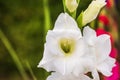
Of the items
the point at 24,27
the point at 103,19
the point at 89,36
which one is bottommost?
the point at 24,27

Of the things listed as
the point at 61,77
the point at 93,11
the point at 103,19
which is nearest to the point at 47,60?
the point at 61,77

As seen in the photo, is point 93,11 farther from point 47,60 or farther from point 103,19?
point 103,19

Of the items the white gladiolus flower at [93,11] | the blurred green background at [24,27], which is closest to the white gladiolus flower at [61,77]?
the white gladiolus flower at [93,11]

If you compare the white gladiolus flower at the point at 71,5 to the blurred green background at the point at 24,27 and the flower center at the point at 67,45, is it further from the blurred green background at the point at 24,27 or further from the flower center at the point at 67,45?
the blurred green background at the point at 24,27

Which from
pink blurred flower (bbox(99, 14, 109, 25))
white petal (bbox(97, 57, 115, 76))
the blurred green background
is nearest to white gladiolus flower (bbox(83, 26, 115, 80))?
white petal (bbox(97, 57, 115, 76))

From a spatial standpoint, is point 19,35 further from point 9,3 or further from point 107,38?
point 107,38

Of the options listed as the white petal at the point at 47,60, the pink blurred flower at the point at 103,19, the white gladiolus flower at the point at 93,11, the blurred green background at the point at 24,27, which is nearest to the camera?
the white petal at the point at 47,60
